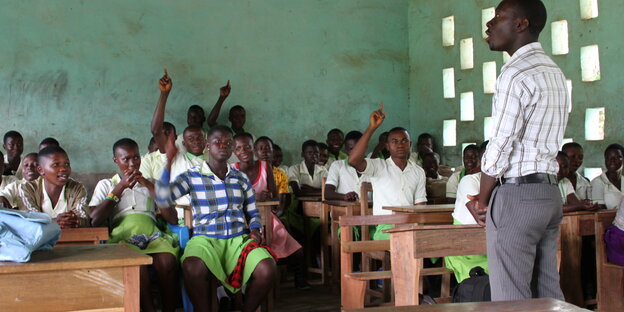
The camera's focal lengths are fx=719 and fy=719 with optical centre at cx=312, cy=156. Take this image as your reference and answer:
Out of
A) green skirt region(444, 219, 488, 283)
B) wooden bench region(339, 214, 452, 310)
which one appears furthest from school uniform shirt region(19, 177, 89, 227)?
green skirt region(444, 219, 488, 283)

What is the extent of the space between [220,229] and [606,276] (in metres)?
2.58

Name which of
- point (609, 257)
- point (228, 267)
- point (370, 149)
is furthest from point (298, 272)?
point (370, 149)

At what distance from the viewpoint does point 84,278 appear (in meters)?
2.54

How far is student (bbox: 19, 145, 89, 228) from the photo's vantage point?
14.2ft

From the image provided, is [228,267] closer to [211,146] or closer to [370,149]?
[211,146]

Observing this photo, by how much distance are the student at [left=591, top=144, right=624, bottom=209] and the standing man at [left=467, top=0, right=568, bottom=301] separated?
3.73 m

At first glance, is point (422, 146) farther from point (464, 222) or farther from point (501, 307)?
point (501, 307)

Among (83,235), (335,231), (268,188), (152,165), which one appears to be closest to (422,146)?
(335,231)

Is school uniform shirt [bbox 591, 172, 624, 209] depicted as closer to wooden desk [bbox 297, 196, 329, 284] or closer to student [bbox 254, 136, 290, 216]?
wooden desk [bbox 297, 196, 329, 284]

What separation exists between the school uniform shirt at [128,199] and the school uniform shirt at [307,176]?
9.62 ft

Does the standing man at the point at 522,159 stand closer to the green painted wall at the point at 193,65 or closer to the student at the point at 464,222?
the student at the point at 464,222

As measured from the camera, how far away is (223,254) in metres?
4.38

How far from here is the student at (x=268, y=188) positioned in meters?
5.66

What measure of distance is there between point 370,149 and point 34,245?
7.00 metres
